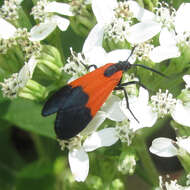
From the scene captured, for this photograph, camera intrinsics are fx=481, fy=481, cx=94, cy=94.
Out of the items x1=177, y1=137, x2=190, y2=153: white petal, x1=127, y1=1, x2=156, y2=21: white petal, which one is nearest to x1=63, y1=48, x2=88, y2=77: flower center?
x1=127, y1=1, x2=156, y2=21: white petal

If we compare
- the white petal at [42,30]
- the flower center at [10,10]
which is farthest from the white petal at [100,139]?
the flower center at [10,10]

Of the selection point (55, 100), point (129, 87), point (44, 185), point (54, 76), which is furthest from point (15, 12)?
point (44, 185)

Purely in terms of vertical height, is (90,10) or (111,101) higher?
(90,10)

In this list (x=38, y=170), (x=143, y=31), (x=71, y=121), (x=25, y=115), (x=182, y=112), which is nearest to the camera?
(x=71, y=121)

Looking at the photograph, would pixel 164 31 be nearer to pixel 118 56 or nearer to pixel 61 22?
pixel 118 56

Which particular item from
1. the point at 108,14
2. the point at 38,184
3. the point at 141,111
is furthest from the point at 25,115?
the point at 141,111

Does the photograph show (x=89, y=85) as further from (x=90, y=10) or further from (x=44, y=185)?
(x=44, y=185)
